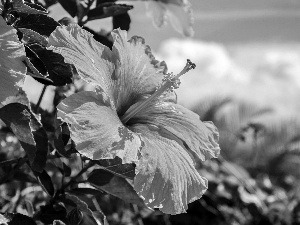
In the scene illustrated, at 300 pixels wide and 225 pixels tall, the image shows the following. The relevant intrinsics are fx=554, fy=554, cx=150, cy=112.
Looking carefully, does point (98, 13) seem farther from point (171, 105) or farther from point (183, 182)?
point (183, 182)

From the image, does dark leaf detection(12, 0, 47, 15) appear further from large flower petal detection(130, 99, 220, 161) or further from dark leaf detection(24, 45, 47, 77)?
large flower petal detection(130, 99, 220, 161)

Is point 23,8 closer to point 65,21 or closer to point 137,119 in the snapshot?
point 65,21

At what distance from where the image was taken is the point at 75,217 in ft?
5.08

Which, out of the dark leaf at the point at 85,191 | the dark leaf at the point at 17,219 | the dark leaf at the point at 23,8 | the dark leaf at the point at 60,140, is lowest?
the dark leaf at the point at 85,191

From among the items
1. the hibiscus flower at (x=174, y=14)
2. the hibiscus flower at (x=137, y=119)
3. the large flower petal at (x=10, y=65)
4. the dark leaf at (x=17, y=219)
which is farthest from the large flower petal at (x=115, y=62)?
the hibiscus flower at (x=174, y=14)

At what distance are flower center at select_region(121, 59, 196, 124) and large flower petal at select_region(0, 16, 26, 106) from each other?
1.38 ft

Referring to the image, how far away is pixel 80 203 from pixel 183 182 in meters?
0.35

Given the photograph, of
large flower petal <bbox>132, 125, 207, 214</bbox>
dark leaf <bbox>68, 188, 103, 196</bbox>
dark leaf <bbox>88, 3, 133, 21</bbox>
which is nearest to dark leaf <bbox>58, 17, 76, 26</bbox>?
dark leaf <bbox>88, 3, 133, 21</bbox>

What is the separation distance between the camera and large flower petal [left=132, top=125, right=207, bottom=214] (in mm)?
1416

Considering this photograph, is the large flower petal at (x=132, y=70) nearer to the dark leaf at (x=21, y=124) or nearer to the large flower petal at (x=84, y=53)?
the large flower petal at (x=84, y=53)

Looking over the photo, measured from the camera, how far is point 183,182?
1.48 metres

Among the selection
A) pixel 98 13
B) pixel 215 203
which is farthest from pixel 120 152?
pixel 215 203

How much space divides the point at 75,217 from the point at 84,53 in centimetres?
46

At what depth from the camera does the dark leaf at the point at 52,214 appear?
170cm
